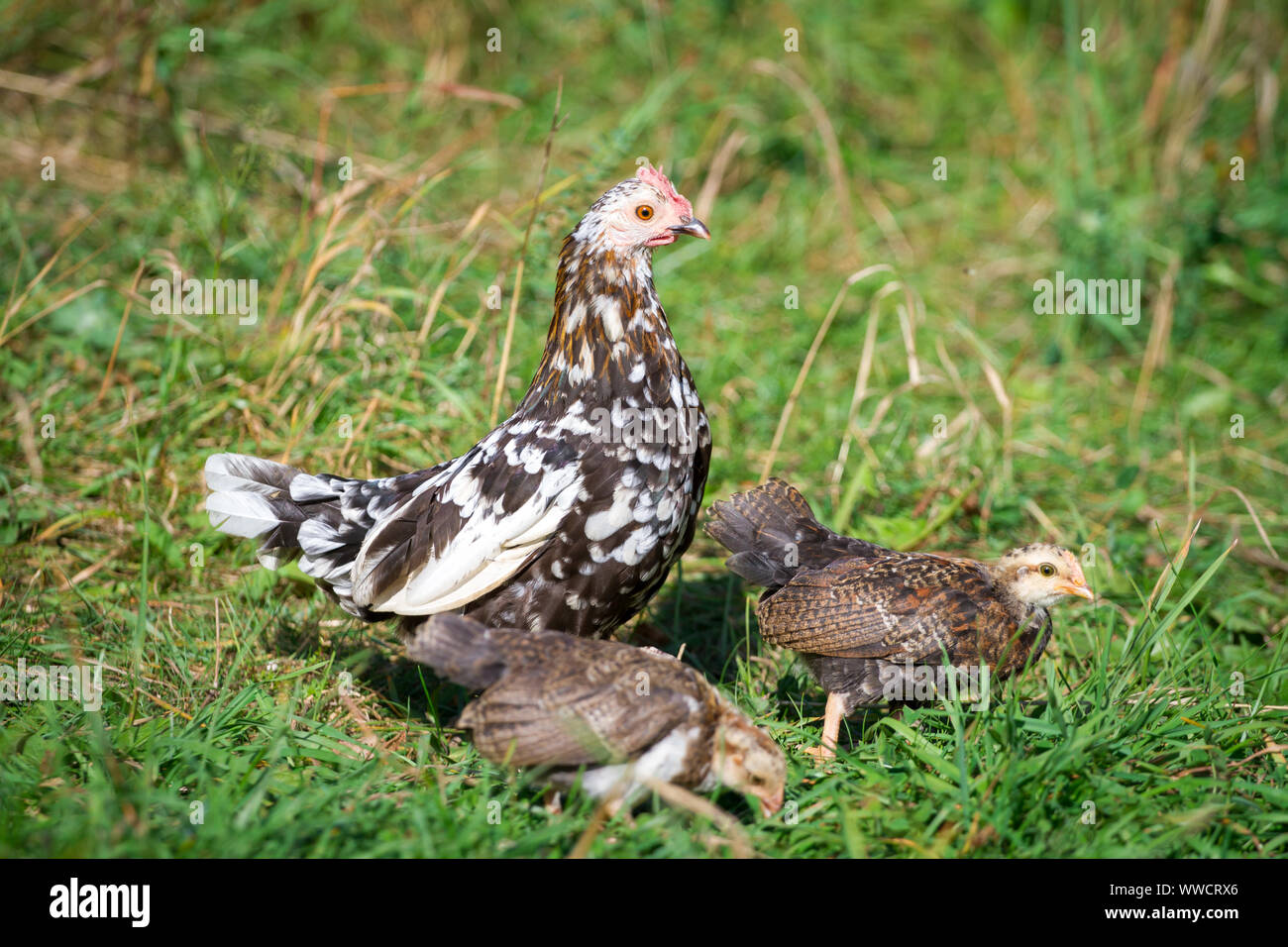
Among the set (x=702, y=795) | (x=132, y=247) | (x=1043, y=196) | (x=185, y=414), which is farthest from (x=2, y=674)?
(x=1043, y=196)

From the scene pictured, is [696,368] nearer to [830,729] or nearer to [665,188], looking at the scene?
[665,188]

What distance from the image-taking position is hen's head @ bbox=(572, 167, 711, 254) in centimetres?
383

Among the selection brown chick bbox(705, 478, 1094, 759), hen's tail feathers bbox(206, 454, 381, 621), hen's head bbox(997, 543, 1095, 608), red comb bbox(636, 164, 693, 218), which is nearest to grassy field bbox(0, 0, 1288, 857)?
brown chick bbox(705, 478, 1094, 759)

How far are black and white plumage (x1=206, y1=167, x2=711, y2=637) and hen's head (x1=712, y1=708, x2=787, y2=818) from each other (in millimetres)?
693

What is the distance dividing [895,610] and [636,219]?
169 cm

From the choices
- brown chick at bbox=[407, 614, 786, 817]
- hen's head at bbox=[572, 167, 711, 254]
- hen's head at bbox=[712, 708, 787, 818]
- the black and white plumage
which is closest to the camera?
brown chick at bbox=[407, 614, 786, 817]

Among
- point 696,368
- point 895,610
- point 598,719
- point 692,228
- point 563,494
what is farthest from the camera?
point 696,368

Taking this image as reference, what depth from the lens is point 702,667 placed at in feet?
15.0

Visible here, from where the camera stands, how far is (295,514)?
156 inches

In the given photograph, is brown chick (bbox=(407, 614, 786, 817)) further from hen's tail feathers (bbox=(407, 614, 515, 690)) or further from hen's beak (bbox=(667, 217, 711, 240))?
hen's beak (bbox=(667, 217, 711, 240))

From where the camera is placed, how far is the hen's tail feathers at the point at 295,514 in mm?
3904

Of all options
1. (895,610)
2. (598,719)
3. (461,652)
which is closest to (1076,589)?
(895,610)

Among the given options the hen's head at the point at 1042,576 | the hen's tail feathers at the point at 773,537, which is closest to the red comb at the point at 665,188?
the hen's tail feathers at the point at 773,537
